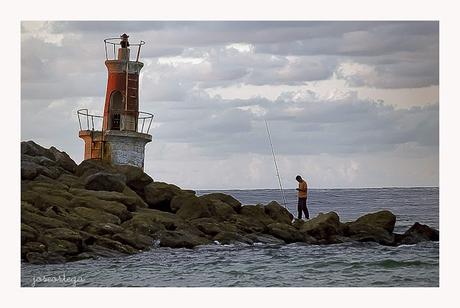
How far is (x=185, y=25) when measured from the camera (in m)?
14.5

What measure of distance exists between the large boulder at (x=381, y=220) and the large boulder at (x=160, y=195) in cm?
298

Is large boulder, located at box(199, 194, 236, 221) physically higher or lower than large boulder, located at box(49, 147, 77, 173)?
lower

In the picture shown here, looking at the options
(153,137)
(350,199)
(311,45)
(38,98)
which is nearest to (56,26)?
(38,98)

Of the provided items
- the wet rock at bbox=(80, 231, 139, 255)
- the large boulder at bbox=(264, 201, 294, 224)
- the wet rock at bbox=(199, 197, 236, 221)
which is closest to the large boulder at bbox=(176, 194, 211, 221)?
the wet rock at bbox=(199, 197, 236, 221)

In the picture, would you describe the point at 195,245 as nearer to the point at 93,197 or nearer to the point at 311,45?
the point at 93,197

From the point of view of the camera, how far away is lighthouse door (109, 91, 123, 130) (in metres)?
17.4

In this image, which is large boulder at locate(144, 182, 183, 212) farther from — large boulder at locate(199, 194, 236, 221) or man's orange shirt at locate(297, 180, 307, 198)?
man's orange shirt at locate(297, 180, 307, 198)

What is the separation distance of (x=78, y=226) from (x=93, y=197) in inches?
49.3

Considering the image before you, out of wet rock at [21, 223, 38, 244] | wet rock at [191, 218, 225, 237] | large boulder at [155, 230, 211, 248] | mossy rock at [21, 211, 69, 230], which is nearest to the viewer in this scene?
wet rock at [21, 223, 38, 244]

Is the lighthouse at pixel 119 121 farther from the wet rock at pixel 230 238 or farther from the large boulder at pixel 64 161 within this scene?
the wet rock at pixel 230 238

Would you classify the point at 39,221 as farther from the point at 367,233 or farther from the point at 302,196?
the point at 367,233

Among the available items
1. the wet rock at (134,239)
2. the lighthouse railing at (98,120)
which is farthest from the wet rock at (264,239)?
the lighthouse railing at (98,120)

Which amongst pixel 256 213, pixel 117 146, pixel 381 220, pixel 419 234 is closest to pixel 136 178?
pixel 117 146

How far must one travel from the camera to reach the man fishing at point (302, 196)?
1589 centimetres
